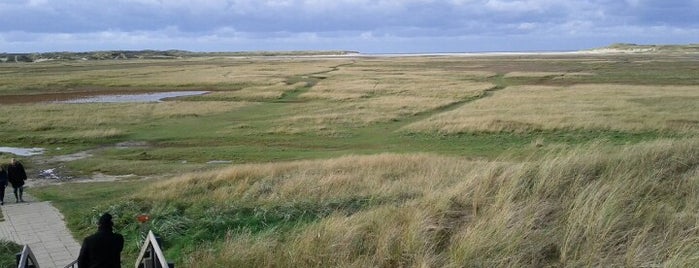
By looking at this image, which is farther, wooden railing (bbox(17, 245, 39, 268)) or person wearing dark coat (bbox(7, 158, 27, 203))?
person wearing dark coat (bbox(7, 158, 27, 203))

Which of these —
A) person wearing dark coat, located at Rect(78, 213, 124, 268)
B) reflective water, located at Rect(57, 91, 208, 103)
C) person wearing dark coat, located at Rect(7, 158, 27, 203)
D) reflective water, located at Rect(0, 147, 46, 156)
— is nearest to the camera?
person wearing dark coat, located at Rect(78, 213, 124, 268)

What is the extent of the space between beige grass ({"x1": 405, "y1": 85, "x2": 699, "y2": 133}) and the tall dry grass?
2250 cm

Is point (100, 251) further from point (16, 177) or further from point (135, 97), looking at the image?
point (135, 97)

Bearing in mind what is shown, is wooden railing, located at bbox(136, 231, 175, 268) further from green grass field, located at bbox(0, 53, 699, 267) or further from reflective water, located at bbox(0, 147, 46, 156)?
reflective water, located at bbox(0, 147, 46, 156)

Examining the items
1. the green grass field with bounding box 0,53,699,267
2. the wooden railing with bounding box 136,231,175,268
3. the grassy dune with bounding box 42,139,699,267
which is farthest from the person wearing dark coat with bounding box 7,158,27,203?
the wooden railing with bounding box 136,231,175,268

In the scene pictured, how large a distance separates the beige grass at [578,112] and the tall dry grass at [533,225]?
22501 mm

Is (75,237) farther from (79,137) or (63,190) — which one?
(79,137)

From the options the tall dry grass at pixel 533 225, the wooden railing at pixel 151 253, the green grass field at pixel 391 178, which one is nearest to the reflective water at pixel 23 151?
the green grass field at pixel 391 178

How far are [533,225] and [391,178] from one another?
1085cm

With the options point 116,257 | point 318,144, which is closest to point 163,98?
point 318,144

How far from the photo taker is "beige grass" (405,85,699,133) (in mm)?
34219

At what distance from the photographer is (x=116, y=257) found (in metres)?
7.23

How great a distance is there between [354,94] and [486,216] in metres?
51.2

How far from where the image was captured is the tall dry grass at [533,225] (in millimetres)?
6375
